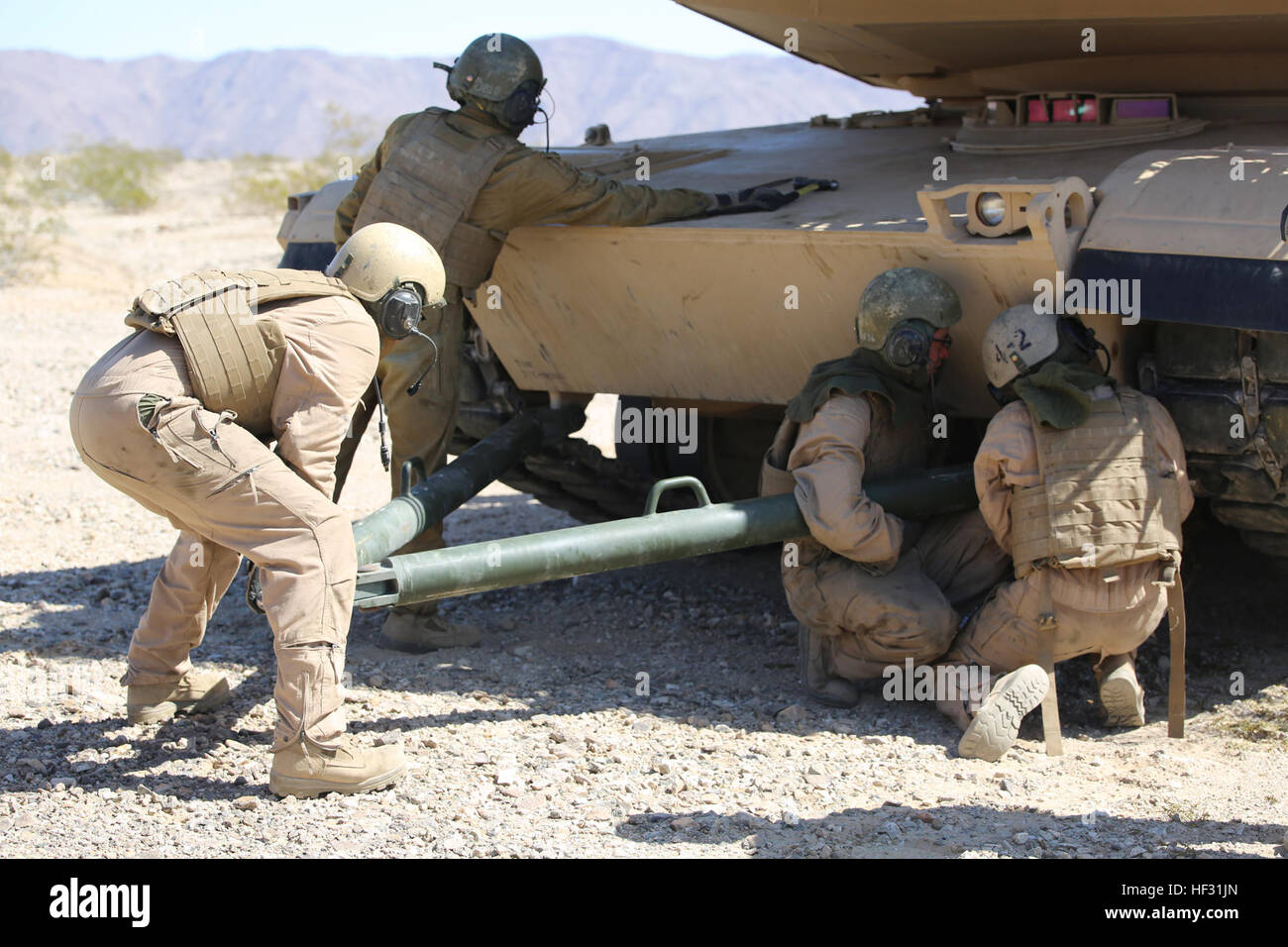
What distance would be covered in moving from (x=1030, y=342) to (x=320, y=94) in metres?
75.8

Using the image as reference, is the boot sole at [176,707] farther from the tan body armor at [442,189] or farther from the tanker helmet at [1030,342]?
the tanker helmet at [1030,342]

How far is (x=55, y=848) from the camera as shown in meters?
3.62

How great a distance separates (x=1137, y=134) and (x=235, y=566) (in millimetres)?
3205

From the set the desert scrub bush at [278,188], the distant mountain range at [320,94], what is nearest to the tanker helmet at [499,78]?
the desert scrub bush at [278,188]

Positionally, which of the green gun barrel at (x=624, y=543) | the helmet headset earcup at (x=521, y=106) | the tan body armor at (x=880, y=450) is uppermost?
the helmet headset earcup at (x=521, y=106)

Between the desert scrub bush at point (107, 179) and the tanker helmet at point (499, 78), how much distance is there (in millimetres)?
19685

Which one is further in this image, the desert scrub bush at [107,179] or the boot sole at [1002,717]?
the desert scrub bush at [107,179]

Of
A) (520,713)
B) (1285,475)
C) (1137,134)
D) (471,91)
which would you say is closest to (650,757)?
(520,713)

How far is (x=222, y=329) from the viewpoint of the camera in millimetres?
3873

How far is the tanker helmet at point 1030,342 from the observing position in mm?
4367

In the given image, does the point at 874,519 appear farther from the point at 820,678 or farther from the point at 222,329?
the point at 222,329

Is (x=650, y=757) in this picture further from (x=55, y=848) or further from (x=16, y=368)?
(x=16, y=368)

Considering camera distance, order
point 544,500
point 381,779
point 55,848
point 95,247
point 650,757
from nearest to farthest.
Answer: point 55,848, point 381,779, point 650,757, point 544,500, point 95,247

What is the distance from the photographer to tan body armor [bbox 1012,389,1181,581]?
4.34 metres
